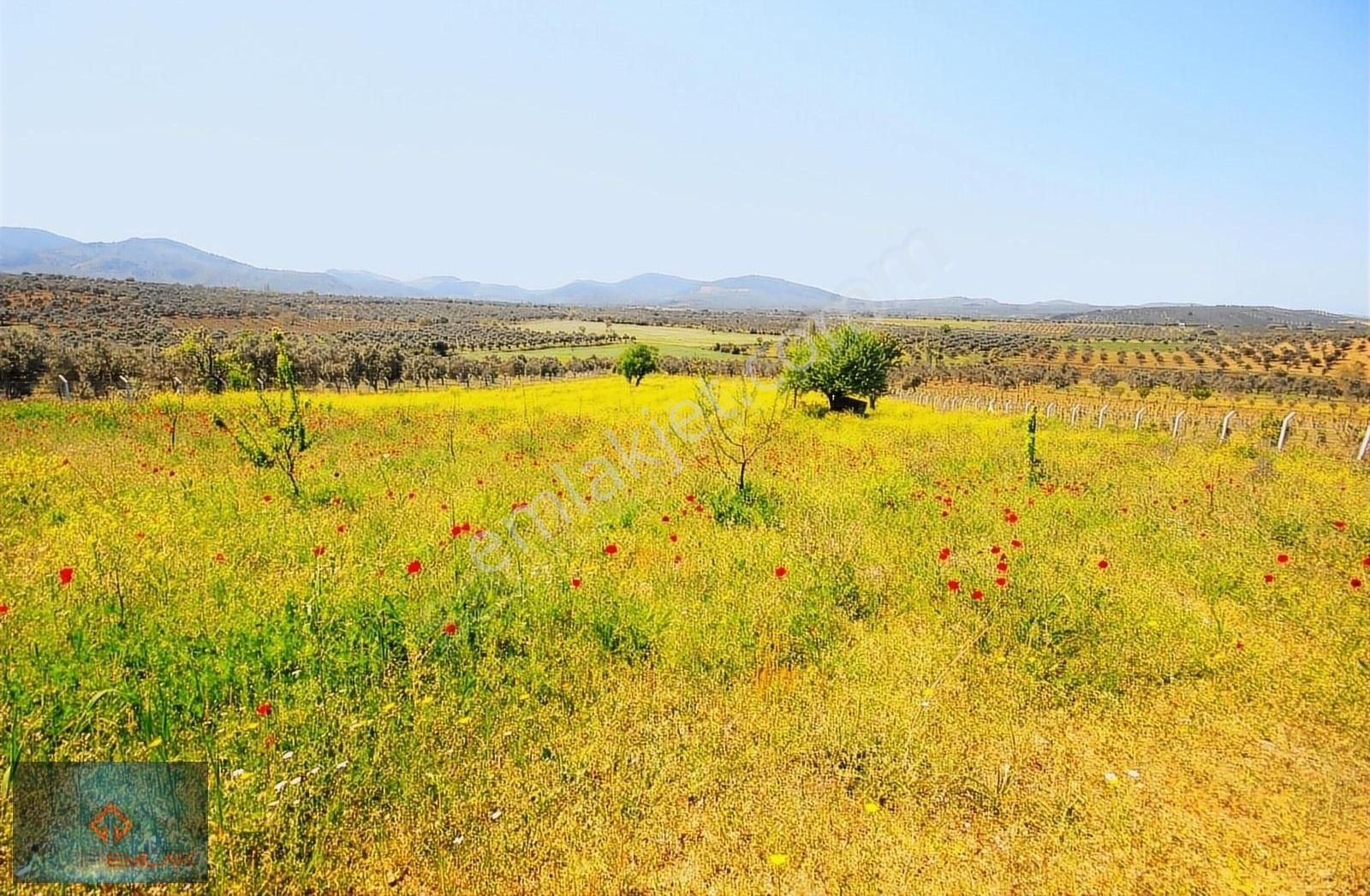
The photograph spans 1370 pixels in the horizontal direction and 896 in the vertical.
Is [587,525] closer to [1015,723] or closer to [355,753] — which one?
[355,753]

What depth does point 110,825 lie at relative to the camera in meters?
2.81

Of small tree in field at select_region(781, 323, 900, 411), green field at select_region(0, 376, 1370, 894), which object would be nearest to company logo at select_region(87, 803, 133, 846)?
green field at select_region(0, 376, 1370, 894)

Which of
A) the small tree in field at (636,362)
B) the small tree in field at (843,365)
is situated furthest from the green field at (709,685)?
the small tree in field at (636,362)

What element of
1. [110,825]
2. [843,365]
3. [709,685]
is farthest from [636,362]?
[110,825]

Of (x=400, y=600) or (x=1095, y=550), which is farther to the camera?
(x=1095, y=550)

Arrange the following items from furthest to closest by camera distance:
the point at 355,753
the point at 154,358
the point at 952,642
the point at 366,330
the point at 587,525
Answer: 1. the point at 366,330
2. the point at 154,358
3. the point at 587,525
4. the point at 952,642
5. the point at 355,753

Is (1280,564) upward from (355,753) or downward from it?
upward

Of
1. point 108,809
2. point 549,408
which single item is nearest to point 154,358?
point 549,408

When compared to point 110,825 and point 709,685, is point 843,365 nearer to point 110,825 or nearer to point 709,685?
point 709,685

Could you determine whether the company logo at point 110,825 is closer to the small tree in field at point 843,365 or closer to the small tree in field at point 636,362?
the small tree in field at point 843,365

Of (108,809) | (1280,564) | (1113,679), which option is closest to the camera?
(108,809)

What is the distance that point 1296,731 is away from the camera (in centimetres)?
389

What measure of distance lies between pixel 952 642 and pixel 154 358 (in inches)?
1671

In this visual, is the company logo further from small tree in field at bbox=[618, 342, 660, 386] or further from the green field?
small tree in field at bbox=[618, 342, 660, 386]
